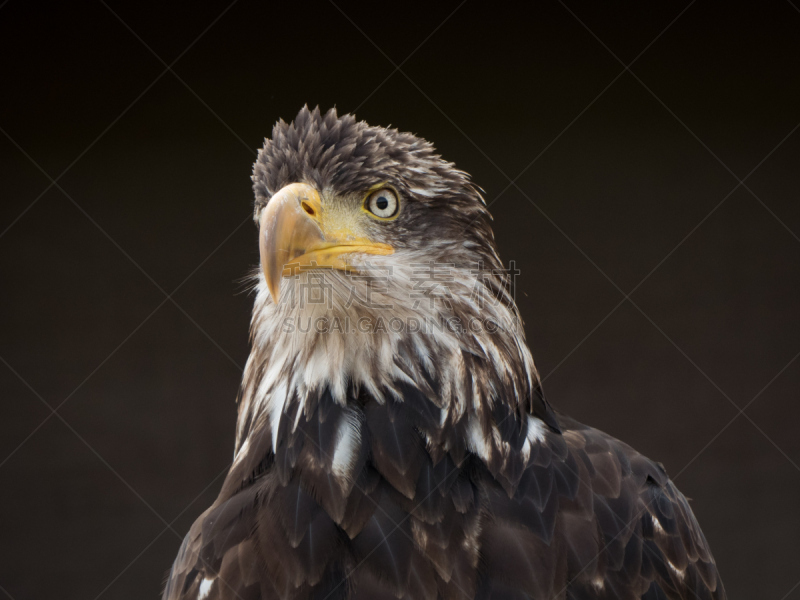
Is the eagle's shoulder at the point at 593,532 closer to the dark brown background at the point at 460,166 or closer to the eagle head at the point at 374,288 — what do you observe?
the eagle head at the point at 374,288

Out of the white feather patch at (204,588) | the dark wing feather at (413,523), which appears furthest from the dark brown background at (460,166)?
the white feather patch at (204,588)

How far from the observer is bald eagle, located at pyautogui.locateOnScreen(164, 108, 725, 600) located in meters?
1.58

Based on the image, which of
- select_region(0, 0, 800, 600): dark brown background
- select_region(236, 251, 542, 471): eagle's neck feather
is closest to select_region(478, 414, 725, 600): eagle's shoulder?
select_region(236, 251, 542, 471): eagle's neck feather

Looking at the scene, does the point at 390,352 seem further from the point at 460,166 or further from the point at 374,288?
the point at 460,166

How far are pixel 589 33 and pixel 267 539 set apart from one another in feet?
12.3

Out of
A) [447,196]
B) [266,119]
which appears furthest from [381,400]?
[266,119]

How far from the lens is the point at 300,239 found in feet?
5.38

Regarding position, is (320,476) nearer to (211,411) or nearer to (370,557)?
(370,557)

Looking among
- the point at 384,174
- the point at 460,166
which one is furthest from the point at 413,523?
the point at 460,166

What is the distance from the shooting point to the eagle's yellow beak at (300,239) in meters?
1.60

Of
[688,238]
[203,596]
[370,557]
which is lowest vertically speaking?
[203,596]

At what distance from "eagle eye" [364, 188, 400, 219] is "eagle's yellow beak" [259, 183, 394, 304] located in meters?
0.06

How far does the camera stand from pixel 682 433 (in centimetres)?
481

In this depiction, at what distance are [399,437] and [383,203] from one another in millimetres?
598
